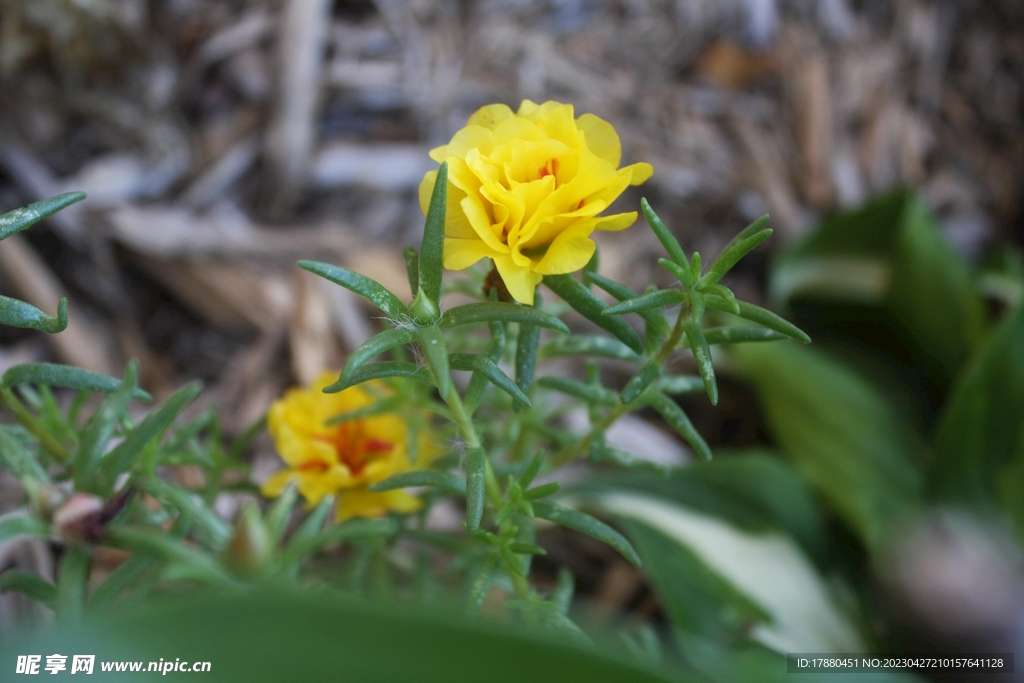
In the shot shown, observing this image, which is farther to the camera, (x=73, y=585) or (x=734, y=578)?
(x=734, y=578)

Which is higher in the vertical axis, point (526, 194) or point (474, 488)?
point (526, 194)

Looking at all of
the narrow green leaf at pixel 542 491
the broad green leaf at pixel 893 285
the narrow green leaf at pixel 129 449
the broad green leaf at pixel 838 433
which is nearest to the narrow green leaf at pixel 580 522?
the narrow green leaf at pixel 542 491

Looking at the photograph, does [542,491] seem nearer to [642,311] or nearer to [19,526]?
[642,311]

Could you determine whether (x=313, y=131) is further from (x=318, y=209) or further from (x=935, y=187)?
(x=935, y=187)

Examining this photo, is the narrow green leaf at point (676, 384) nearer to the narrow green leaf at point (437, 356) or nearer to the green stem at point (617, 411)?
the green stem at point (617, 411)

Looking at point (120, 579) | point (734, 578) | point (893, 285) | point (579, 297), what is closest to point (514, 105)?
point (893, 285)

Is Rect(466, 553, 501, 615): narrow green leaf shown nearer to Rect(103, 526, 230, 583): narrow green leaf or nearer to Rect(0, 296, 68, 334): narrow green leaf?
Rect(103, 526, 230, 583): narrow green leaf
